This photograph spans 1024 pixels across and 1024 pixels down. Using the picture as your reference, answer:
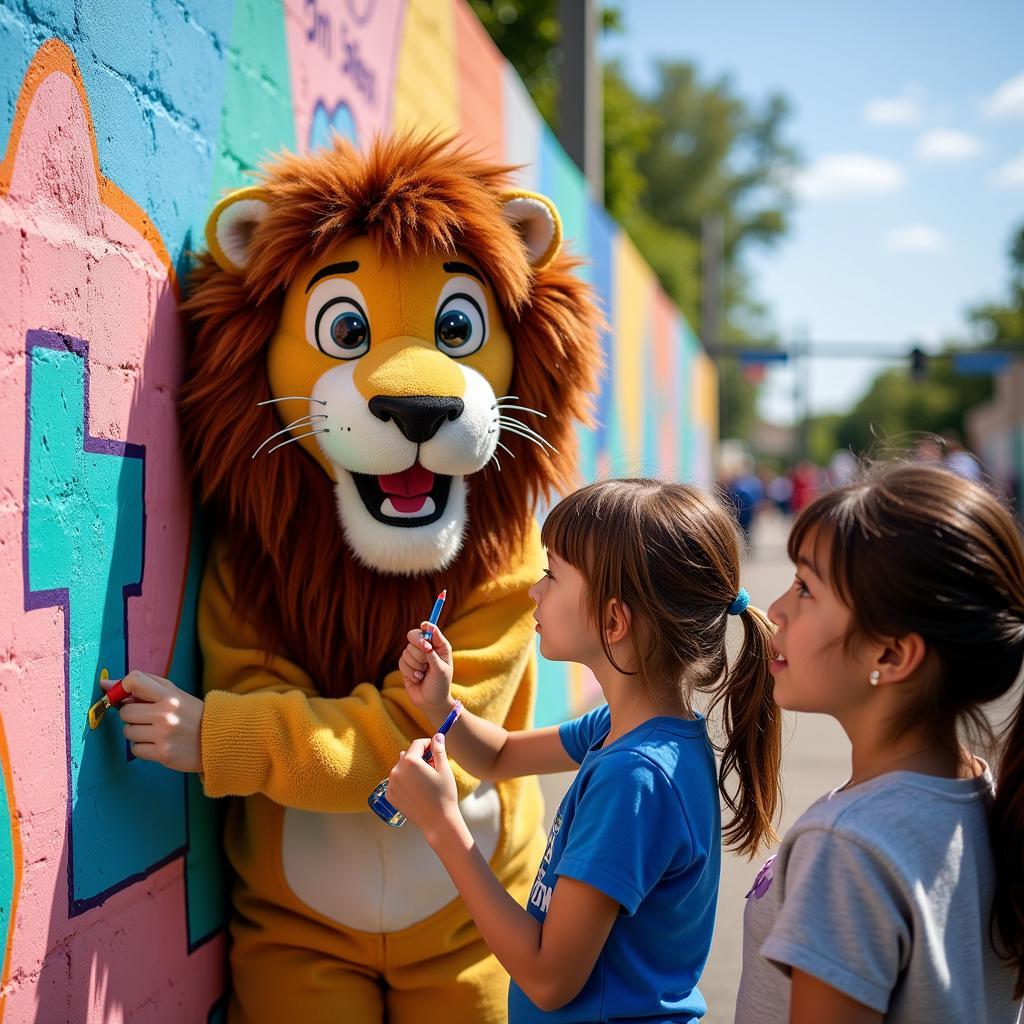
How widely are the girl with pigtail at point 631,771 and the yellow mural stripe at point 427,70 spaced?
207 cm

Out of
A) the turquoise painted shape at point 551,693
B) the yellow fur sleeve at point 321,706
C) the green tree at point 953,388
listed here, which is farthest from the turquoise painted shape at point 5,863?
the green tree at point 953,388

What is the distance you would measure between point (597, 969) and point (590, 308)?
1538 millimetres

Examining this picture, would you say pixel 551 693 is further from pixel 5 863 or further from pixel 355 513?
pixel 5 863

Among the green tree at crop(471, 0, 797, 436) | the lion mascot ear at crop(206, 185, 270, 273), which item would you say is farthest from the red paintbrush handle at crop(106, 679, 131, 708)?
the green tree at crop(471, 0, 797, 436)

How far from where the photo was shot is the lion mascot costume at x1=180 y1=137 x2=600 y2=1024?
7.66 ft

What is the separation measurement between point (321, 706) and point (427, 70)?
8.42 ft

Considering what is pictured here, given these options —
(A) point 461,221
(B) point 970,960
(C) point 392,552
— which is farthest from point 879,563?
(A) point 461,221

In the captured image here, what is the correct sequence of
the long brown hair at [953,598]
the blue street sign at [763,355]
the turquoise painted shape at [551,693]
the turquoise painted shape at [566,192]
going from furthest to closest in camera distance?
the blue street sign at [763,355] < the turquoise painted shape at [566,192] < the turquoise painted shape at [551,693] < the long brown hair at [953,598]

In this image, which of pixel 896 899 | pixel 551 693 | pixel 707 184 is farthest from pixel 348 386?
pixel 707 184

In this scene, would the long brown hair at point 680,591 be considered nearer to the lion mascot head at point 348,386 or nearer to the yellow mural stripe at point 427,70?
the lion mascot head at point 348,386

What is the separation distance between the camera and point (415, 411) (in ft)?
7.29

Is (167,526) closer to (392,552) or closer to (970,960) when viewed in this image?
(392,552)

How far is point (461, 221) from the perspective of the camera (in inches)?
95.7

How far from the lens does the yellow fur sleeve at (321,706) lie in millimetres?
2164
